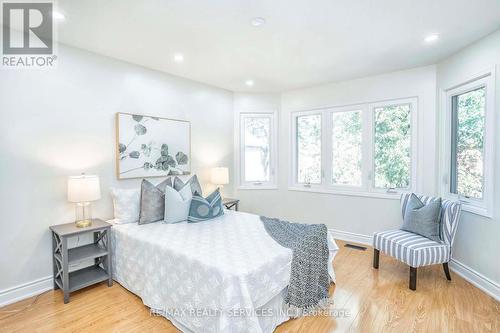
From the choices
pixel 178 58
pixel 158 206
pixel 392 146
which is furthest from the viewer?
pixel 392 146

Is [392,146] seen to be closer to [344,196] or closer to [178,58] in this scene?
[344,196]

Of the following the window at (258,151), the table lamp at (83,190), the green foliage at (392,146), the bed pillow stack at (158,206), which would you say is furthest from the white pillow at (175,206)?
the green foliage at (392,146)

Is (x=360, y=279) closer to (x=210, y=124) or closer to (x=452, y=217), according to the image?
(x=452, y=217)

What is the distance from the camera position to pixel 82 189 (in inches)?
101

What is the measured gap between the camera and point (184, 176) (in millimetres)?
3994

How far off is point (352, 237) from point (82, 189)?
3.79 meters

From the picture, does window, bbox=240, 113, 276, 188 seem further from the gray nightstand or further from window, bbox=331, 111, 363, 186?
the gray nightstand

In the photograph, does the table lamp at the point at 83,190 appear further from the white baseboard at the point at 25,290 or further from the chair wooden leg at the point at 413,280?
the chair wooden leg at the point at 413,280

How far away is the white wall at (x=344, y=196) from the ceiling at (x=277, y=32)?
34 centimetres

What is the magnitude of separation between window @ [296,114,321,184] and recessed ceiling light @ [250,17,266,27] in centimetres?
242

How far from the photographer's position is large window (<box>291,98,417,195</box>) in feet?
12.5

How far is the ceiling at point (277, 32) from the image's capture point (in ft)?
7.00

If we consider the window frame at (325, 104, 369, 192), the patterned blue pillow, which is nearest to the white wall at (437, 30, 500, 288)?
the window frame at (325, 104, 369, 192)

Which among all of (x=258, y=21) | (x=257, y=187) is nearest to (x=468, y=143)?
(x=258, y=21)
